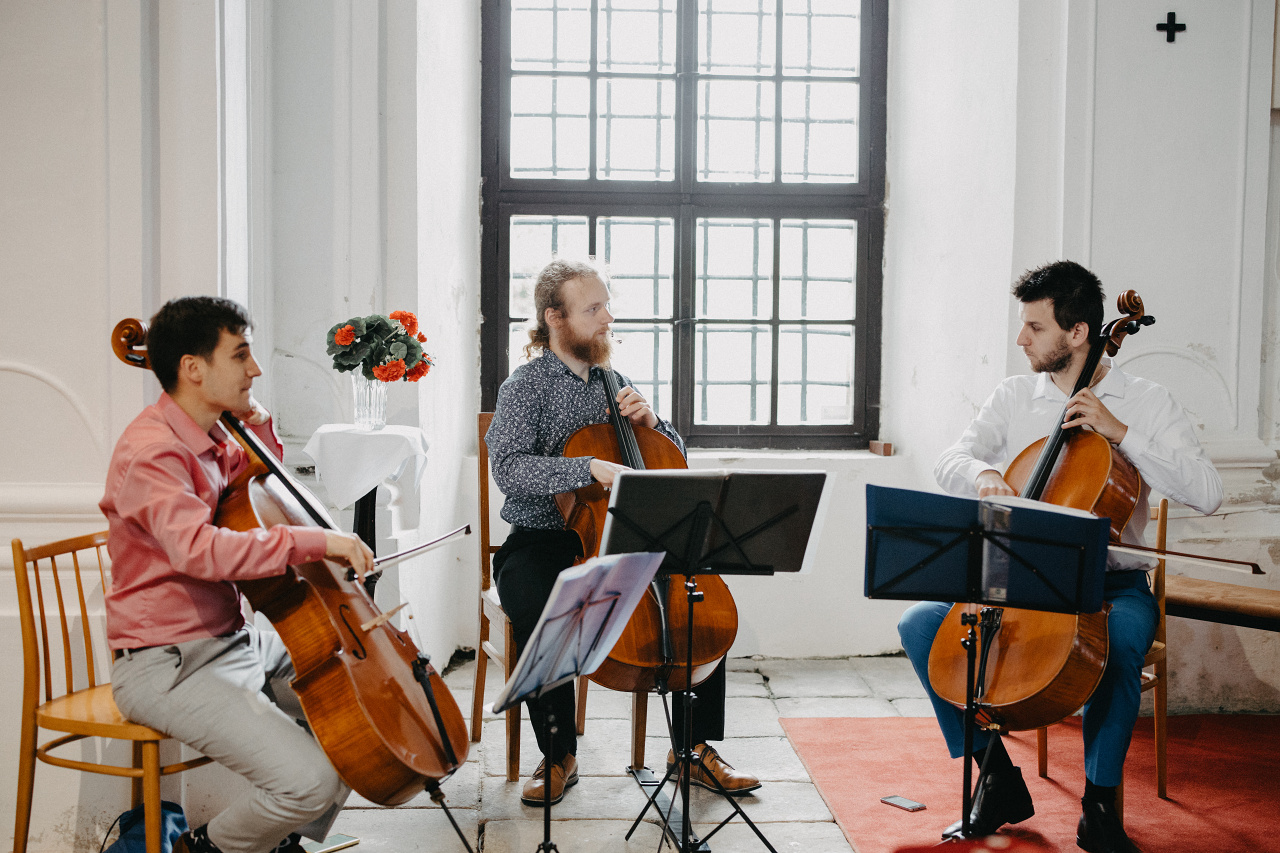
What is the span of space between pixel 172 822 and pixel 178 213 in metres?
1.51

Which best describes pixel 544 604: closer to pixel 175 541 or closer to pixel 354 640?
pixel 354 640

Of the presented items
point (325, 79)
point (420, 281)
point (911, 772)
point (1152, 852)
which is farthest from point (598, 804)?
point (325, 79)

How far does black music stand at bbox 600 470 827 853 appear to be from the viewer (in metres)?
2.01

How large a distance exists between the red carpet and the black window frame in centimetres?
161

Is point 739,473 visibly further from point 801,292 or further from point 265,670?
point 801,292

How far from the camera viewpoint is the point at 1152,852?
251 centimetres

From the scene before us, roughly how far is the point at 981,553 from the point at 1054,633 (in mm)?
365

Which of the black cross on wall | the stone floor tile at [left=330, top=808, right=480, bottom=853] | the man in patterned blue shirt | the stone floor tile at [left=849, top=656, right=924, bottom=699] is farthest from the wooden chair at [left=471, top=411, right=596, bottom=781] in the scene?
the black cross on wall

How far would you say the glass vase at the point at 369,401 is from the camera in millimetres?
3106

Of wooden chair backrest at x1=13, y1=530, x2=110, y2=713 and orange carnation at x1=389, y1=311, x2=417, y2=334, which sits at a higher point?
orange carnation at x1=389, y1=311, x2=417, y2=334

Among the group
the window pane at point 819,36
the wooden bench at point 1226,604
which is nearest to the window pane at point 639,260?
the window pane at point 819,36

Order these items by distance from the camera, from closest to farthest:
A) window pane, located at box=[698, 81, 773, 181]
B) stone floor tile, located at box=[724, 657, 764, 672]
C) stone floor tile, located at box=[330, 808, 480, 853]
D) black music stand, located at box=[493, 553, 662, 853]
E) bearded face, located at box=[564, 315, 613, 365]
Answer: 1. black music stand, located at box=[493, 553, 662, 853]
2. stone floor tile, located at box=[330, 808, 480, 853]
3. bearded face, located at box=[564, 315, 613, 365]
4. stone floor tile, located at box=[724, 657, 764, 672]
5. window pane, located at box=[698, 81, 773, 181]

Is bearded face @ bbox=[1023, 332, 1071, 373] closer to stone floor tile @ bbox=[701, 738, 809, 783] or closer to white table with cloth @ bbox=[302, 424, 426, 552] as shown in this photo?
stone floor tile @ bbox=[701, 738, 809, 783]

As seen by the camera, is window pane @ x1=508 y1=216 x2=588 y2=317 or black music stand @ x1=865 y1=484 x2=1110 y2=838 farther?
window pane @ x1=508 y1=216 x2=588 y2=317
